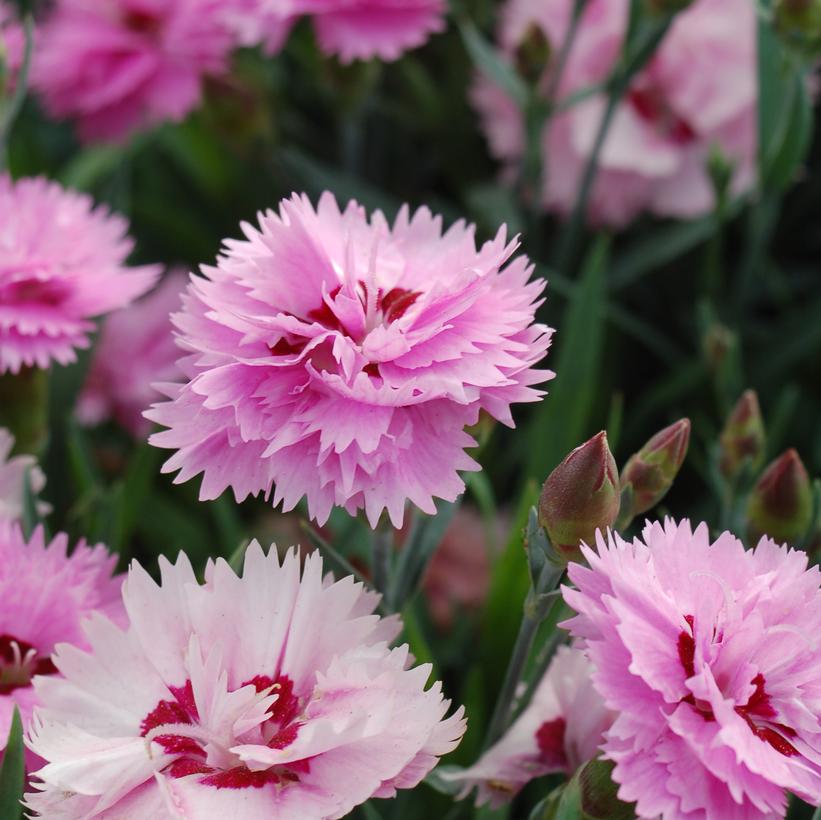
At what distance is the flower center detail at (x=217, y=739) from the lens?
0.44 m

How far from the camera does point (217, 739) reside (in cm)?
45

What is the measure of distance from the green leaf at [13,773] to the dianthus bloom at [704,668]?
8.6 inches

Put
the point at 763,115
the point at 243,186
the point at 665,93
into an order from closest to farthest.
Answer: the point at 763,115, the point at 665,93, the point at 243,186

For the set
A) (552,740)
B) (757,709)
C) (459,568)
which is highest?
(757,709)

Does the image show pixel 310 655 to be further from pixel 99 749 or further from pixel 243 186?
pixel 243 186

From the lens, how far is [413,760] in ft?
1.44

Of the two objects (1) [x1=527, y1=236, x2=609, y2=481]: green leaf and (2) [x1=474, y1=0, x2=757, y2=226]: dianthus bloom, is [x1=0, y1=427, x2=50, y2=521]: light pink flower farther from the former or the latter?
(2) [x1=474, y1=0, x2=757, y2=226]: dianthus bloom

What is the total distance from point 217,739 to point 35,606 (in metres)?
0.13

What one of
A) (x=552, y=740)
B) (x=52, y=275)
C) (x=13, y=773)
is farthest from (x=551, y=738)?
(x=52, y=275)

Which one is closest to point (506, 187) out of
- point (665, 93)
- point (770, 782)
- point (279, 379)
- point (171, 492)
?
point (665, 93)

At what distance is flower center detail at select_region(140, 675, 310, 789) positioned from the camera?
0.44m

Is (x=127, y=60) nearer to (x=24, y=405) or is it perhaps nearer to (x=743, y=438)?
(x=24, y=405)

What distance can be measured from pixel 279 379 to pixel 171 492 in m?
0.60

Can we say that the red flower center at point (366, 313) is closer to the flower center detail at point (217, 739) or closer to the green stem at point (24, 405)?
the flower center detail at point (217, 739)
